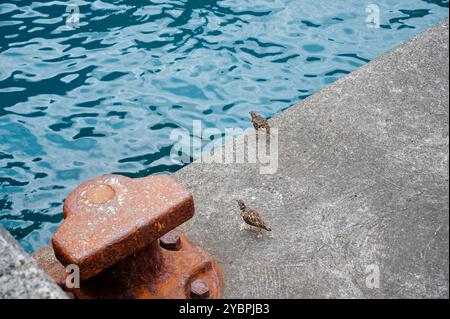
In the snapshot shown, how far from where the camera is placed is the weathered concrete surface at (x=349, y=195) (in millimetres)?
3537

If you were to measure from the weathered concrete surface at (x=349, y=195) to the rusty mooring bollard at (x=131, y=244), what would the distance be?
0.82 ft

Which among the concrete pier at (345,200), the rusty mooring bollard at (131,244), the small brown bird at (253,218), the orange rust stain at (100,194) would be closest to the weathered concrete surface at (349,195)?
the concrete pier at (345,200)

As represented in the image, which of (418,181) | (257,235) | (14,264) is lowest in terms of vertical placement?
(257,235)

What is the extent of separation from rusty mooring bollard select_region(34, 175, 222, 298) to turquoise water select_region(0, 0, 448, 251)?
7.30ft

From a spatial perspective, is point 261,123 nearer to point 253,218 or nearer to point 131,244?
point 253,218

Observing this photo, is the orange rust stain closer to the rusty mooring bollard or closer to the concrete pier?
the rusty mooring bollard

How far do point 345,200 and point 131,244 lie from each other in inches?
68.4

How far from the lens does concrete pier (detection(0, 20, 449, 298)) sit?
3.47 meters

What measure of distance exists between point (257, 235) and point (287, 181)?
0.57 metres

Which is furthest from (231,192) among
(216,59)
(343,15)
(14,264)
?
(343,15)

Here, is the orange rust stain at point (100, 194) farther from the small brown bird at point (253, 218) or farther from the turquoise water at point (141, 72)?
the turquoise water at point (141, 72)

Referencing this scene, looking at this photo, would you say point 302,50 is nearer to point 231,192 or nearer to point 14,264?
point 231,192

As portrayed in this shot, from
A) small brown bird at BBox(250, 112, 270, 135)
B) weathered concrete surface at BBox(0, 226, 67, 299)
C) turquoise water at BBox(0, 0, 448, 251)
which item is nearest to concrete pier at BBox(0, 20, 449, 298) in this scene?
weathered concrete surface at BBox(0, 226, 67, 299)

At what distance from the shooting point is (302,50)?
7691 mm
